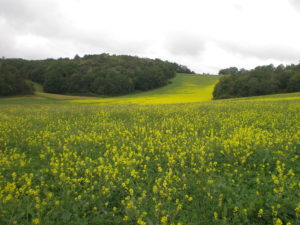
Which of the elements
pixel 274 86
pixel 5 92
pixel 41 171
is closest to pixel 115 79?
pixel 5 92

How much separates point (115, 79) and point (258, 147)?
62.7 meters

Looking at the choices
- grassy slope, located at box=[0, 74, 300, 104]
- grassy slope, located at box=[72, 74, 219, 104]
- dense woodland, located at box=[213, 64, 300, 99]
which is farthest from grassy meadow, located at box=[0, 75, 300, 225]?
dense woodland, located at box=[213, 64, 300, 99]

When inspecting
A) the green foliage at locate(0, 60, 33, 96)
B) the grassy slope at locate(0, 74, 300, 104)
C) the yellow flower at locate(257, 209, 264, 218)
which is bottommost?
the yellow flower at locate(257, 209, 264, 218)

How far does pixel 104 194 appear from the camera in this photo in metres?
4.44

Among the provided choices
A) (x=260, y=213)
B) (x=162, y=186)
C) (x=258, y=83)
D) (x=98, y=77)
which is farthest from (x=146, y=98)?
(x=260, y=213)

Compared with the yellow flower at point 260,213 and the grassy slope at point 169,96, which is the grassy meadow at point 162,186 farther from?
the grassy slope at point 169,96

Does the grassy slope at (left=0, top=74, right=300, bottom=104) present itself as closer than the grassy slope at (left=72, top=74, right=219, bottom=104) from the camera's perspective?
Yes

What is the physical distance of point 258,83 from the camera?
152ft

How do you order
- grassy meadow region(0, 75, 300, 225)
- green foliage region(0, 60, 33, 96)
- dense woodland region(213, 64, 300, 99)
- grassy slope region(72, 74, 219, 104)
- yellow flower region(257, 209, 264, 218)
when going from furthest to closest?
1. green foliage region(0, 60, 33, 96)
2. dense woodland region(213, 64, 300, 99)
3. grassy slope region(72, 74, 219, 104)
4. grassy meadow region(0, 75, 300, 225)
5. yellow flower region(257, 209, 264, 218)

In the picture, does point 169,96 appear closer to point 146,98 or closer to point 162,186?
point 146,98

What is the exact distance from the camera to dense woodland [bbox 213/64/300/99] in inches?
1818

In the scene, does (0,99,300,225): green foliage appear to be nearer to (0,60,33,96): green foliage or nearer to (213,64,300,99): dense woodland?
(213,64,300,99): dense woodland

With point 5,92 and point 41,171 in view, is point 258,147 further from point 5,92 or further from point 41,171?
point 5,92

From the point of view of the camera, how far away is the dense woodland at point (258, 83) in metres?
46.2
